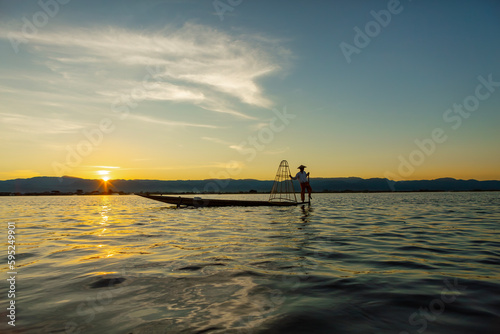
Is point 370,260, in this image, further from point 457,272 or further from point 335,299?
point 335,299

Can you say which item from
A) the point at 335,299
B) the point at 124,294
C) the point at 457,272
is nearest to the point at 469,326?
the point at 335,299

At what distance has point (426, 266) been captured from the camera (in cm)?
739

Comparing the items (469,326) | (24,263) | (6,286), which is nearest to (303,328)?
(469,326)

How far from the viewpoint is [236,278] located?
6.42m

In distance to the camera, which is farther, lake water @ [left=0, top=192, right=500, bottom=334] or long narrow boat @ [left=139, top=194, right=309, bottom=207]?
long narrow boat @ [left=139, top=194, right=309, bottom=207]

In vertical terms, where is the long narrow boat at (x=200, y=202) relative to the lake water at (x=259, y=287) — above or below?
above

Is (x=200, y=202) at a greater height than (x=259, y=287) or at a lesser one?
greater

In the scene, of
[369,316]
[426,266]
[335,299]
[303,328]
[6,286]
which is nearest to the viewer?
[303,328]

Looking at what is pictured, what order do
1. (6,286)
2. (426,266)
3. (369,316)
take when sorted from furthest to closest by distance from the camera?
(426,266) < (6,286) < (369,316)

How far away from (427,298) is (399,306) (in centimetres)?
78

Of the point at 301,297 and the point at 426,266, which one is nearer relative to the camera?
the point at 301,297

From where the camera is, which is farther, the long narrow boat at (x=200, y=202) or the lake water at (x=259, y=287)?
the long narrow boat at (x=200, y=202)

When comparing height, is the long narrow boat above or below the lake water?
above

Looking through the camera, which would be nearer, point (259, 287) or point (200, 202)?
point (259, 287)
